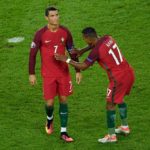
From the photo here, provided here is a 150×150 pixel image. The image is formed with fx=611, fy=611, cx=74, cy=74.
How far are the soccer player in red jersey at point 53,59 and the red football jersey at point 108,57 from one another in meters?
0.77

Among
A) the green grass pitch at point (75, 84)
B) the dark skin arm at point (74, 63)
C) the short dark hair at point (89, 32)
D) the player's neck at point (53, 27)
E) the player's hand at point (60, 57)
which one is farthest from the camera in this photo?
the green grass pitch at point (75, 84)

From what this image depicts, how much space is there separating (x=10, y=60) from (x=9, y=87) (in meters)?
2.10

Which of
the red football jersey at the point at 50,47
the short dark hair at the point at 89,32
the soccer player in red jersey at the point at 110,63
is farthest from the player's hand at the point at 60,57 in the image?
the short dark hair at the point at 89,32

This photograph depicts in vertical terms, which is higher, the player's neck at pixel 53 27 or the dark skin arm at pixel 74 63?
the player's neck at pixel 53 27

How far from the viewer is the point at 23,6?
21828 mm

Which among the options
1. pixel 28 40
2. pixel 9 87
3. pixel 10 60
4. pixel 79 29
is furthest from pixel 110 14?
pixel 9 87

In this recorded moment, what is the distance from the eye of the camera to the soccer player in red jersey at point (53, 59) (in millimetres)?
12320

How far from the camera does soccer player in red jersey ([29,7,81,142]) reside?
1232 centimetres

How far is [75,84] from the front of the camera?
53.4ft

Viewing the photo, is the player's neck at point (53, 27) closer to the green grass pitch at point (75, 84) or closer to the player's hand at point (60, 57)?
the player's hand at point (60, 57)

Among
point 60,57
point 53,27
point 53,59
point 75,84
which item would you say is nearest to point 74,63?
point 60,57

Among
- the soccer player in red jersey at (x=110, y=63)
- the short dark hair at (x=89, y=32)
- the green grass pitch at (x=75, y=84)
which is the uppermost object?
the short dark hair at (x=89, y=32)

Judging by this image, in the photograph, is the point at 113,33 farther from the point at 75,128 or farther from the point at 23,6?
the point at 75,128

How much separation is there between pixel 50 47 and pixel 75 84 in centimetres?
397
